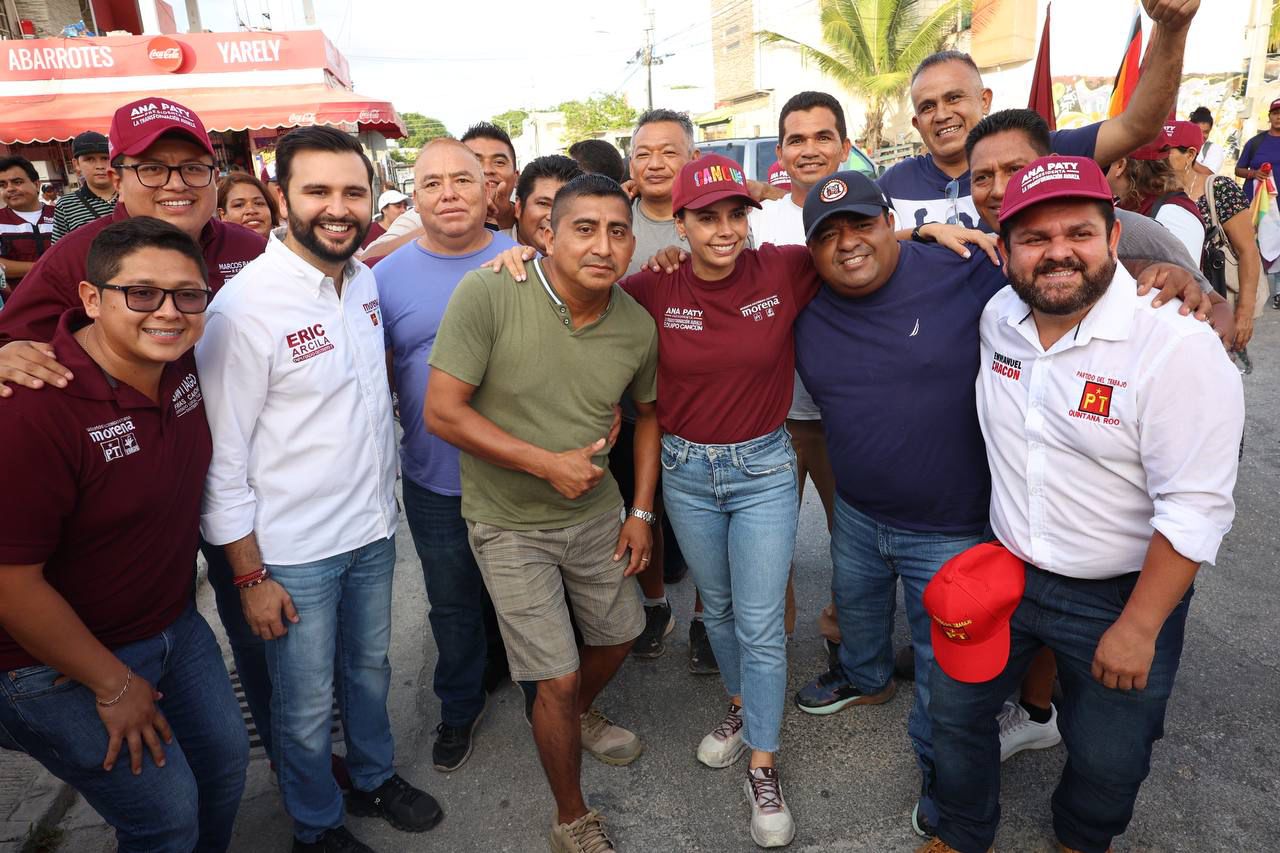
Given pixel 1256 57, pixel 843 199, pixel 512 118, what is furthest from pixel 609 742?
pixel 512 118

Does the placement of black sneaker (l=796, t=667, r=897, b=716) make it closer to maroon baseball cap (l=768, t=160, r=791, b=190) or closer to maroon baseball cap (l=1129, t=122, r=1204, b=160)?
maroon baseball cap (l=768, t=160, r=791, b=190)

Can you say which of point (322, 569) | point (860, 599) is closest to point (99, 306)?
point (322, 569)

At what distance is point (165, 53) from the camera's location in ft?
49.6

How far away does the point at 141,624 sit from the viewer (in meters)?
2.20

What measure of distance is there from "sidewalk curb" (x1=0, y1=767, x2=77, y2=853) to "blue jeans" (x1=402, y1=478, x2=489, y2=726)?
146cm

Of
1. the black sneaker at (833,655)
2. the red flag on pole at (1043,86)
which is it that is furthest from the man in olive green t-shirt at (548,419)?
the red flag on pole at (1043,86)

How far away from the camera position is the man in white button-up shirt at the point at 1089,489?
6.52 ft

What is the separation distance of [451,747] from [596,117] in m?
53.1

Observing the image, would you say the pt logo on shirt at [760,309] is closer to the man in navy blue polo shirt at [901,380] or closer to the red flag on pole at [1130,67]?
the man in navy blue polo shirt at [901,380]

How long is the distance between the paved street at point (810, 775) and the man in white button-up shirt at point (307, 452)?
0.54 meters

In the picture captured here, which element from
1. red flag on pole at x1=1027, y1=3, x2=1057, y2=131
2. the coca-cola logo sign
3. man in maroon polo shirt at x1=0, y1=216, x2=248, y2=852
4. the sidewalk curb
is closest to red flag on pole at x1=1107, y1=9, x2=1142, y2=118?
red flag on pole at x1=1027, y1=3, x2=1057, y2=131

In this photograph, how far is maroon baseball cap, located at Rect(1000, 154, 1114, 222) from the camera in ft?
6.93

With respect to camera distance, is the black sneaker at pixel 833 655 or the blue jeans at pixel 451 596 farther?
the black sneaker at pixel 833 655

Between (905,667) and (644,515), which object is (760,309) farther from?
(905,667)
